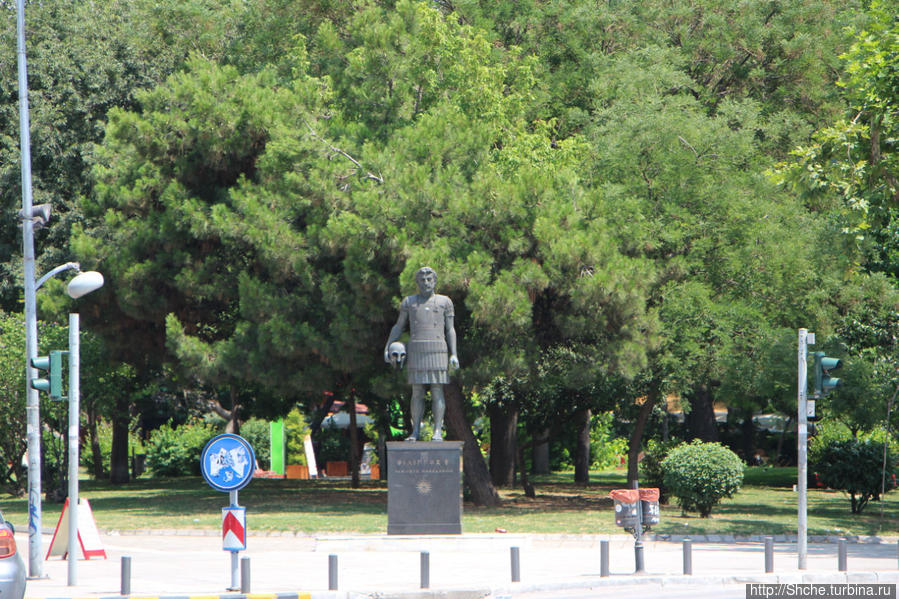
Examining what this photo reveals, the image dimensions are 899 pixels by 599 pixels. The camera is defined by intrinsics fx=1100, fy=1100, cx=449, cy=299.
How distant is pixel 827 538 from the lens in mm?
19375

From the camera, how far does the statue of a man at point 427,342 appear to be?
1972 centimetres

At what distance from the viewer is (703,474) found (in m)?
21.7

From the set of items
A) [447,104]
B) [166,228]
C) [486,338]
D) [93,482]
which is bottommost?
[93,482]

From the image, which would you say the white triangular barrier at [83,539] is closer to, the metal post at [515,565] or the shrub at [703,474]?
the metal post at [515,565]

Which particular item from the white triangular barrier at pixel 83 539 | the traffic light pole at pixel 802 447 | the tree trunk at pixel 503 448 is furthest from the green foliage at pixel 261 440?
the traffic light pole at pixel 802 447

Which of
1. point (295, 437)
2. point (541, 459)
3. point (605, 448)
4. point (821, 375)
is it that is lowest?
point (541, 459)

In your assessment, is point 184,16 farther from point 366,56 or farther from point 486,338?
point 486,338

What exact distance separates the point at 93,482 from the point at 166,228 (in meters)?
17.0

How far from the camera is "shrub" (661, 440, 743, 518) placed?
2164 cm

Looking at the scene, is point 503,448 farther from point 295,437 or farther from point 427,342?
point 295,437

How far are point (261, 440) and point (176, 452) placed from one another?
392 cm

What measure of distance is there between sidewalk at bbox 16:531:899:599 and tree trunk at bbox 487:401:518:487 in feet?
43.4

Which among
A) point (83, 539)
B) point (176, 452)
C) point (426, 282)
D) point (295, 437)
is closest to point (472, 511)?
point (426, 282)

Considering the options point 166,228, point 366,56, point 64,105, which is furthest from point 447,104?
point 64,105
